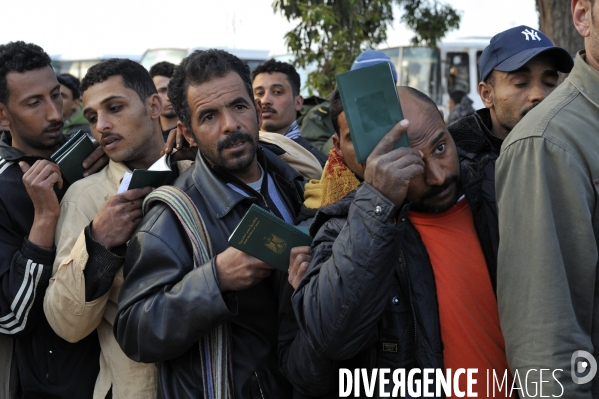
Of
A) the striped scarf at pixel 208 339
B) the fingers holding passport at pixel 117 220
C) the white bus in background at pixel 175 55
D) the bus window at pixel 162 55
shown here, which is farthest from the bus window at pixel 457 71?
the striped scarf at pixel 208 339

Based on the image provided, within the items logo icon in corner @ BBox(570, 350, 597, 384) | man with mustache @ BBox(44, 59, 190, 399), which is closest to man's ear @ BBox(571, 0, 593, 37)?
logo icon in corner @ BBox(570, 350, 597, 384)

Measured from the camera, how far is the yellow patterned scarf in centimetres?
276

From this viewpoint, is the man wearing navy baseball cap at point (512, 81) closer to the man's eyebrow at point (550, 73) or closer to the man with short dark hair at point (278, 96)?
the man's eyebrow at point (550, 73)

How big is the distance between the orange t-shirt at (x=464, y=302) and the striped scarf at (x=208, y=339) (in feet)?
2.61

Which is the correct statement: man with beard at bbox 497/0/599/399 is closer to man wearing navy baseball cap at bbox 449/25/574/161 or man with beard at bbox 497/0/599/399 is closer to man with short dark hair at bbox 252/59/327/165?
man wearing navy baseball cap at bbox 449/25/574/161

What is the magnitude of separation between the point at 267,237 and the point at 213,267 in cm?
26

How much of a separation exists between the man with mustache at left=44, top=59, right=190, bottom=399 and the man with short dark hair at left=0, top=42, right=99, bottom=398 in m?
0.08

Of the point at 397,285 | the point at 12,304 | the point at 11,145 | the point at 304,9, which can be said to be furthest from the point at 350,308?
the point at 304,9

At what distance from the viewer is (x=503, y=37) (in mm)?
3492

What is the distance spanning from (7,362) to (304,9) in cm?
664

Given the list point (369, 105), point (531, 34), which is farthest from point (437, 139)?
point (531, 34)

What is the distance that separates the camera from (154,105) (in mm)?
3777

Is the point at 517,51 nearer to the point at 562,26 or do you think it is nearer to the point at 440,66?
the point at 562,26

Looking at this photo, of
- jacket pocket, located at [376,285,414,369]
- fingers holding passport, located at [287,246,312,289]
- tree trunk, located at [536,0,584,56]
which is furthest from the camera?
tree trunk, located at [536,0,584,56]
